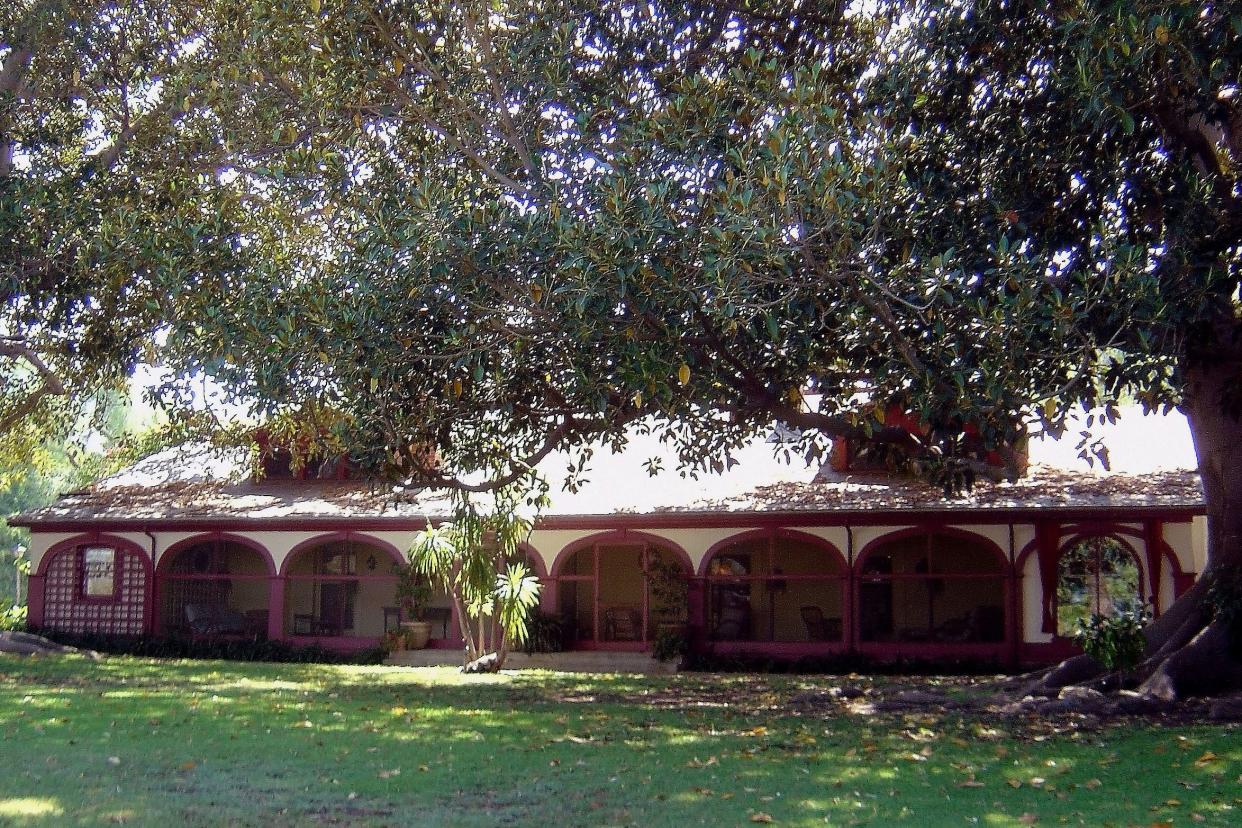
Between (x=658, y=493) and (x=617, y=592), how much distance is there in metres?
4.25

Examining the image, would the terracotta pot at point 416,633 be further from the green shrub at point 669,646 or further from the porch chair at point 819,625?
the porch chair at point 819,625

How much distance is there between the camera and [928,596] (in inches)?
957

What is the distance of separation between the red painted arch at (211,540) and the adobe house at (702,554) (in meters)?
0.04

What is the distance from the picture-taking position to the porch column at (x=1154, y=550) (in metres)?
19.5

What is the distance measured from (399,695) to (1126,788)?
31.6 ft

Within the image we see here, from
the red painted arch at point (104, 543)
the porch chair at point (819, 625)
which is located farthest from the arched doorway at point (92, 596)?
the porch chair at point (819, 625)

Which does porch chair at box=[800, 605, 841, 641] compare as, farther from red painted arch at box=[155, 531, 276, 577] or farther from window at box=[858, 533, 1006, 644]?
red painted arch at box=[155, 531, 276, 577]

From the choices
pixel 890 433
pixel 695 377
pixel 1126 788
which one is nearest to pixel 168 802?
pixel 695 377

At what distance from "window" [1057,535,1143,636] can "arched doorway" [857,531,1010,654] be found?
3.82ft

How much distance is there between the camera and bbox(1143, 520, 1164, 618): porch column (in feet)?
63.9

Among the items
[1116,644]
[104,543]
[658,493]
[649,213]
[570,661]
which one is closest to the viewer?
[649,213]

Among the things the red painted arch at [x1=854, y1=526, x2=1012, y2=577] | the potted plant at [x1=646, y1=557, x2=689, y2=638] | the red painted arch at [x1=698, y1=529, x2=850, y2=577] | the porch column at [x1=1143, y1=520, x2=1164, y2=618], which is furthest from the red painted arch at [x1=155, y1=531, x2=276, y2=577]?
the porch column at [x1=1143, y1=520, x2=1164, y2=618]

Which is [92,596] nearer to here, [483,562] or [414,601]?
[414,601]

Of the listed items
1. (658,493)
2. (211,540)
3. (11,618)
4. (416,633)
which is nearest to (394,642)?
(416,633)
